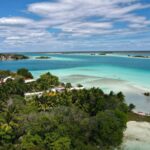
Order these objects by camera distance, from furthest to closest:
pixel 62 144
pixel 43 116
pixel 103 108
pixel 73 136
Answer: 1. pixel 103 108
2. pixel 43 116
3. pixel 73 136
4. pixel 62 144

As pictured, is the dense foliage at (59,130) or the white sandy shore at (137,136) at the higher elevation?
the dense foliage at (59,130)

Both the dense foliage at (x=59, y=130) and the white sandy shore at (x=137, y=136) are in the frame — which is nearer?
the dense foliage at (x=59, y=130)

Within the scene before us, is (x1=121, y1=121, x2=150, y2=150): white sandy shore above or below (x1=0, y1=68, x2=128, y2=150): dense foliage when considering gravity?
below

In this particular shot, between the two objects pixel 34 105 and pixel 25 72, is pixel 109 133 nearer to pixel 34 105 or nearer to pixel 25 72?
pixel 34 105

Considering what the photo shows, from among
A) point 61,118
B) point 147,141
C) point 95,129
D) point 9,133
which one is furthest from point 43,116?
point 147,141

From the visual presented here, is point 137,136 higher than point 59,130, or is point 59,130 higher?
point 59,130

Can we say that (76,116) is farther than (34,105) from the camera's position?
No

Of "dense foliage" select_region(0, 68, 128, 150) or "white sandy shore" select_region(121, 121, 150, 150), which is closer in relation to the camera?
"dense foliage" select_region(0, 68, 128, 150)

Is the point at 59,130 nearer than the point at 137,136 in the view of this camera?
Yes
